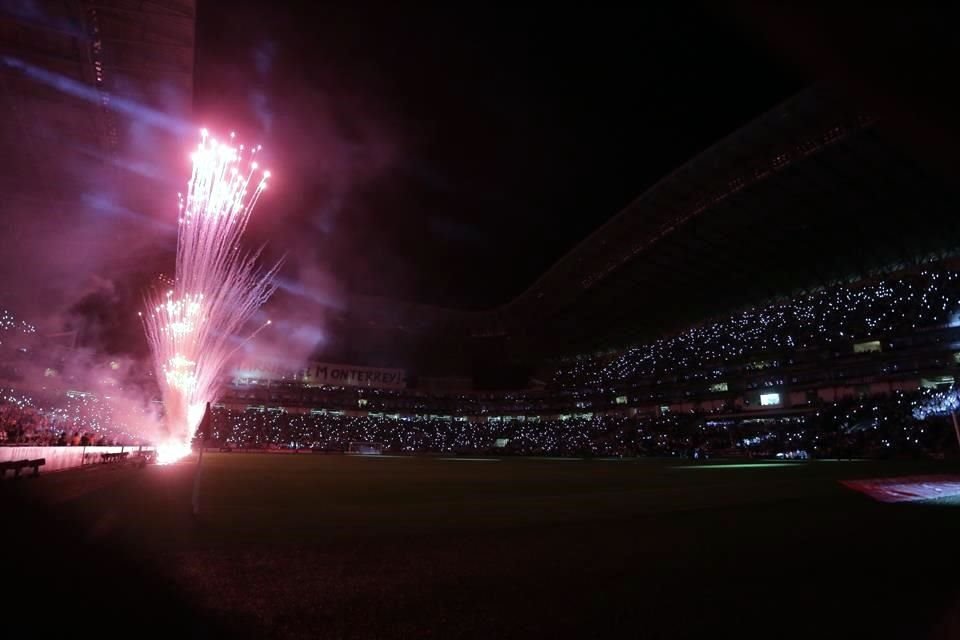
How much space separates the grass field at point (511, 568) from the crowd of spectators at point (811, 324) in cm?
3629

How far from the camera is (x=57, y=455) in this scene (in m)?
19.4

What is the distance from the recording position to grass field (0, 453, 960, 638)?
3.32 metres

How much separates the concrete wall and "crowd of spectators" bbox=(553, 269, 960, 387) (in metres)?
49.4

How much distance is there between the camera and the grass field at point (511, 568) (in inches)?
131

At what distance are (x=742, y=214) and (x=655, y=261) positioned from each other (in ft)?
28.5

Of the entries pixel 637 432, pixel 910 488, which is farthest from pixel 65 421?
pixel 637 432

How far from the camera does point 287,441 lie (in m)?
63.1

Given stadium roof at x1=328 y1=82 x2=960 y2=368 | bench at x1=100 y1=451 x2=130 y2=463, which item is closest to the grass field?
stadium roof at x1=328 y1=82 x2=960 y2=368

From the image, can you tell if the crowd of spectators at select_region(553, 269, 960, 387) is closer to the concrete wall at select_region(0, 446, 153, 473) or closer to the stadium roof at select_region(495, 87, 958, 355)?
the stadium roof at select_region(495, 87, 958, 355)

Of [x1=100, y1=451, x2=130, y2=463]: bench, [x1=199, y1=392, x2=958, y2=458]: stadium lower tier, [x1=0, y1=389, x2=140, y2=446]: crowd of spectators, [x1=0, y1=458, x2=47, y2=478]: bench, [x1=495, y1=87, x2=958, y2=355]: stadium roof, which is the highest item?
[x1=495, y1=87, x2=958, y2=355]: stadium roof

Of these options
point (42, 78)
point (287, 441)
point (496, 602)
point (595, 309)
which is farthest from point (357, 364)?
point (496, 602)

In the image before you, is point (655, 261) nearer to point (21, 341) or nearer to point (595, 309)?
point (595, 309)

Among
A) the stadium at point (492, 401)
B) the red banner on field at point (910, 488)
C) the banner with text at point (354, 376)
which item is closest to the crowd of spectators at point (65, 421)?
the stadium at point (492, 401)

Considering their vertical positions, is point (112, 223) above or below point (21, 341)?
above
